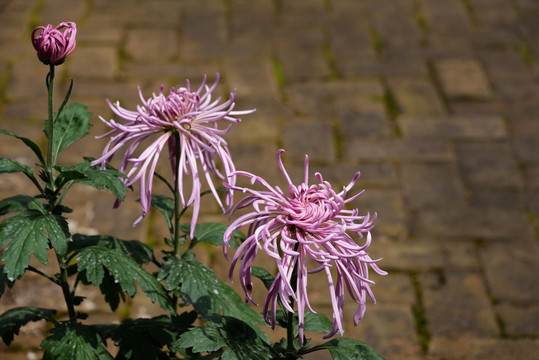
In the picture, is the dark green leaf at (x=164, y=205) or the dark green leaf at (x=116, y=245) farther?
the dark green leaf at (x=164, y=205)

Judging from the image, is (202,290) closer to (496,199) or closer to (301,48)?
(496,199)

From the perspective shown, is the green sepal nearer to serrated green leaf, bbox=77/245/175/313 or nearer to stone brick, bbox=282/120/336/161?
serrated green leaf, bbox=77/245/175/313

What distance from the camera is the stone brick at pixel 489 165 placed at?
3375 mm

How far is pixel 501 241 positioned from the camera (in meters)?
3.07

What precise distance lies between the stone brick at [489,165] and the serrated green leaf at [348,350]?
7.09 ft

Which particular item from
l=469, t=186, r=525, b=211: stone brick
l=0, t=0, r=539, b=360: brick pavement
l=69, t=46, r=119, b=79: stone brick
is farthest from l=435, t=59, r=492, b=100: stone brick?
l=69, t=46, r=119, b=79: stone brick

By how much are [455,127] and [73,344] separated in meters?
2.61

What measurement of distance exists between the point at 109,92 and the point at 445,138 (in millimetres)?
1610

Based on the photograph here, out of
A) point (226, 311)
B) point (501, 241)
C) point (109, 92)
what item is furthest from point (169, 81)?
point (226, 311)

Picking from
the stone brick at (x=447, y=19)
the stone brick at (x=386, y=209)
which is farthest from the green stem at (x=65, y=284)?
the stone brick at (x=447, y=19)

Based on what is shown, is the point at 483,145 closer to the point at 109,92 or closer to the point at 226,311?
the point at 109,92

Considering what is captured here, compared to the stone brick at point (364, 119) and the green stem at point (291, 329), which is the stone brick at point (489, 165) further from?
the green stem at point (291, 329)

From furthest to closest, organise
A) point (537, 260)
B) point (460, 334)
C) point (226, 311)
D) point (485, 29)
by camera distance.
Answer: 1. point (485, 29)
2. point (537, 260)
3. point (460, 334)
4. point (226, 311)

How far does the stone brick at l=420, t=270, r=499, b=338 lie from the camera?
2682mm
